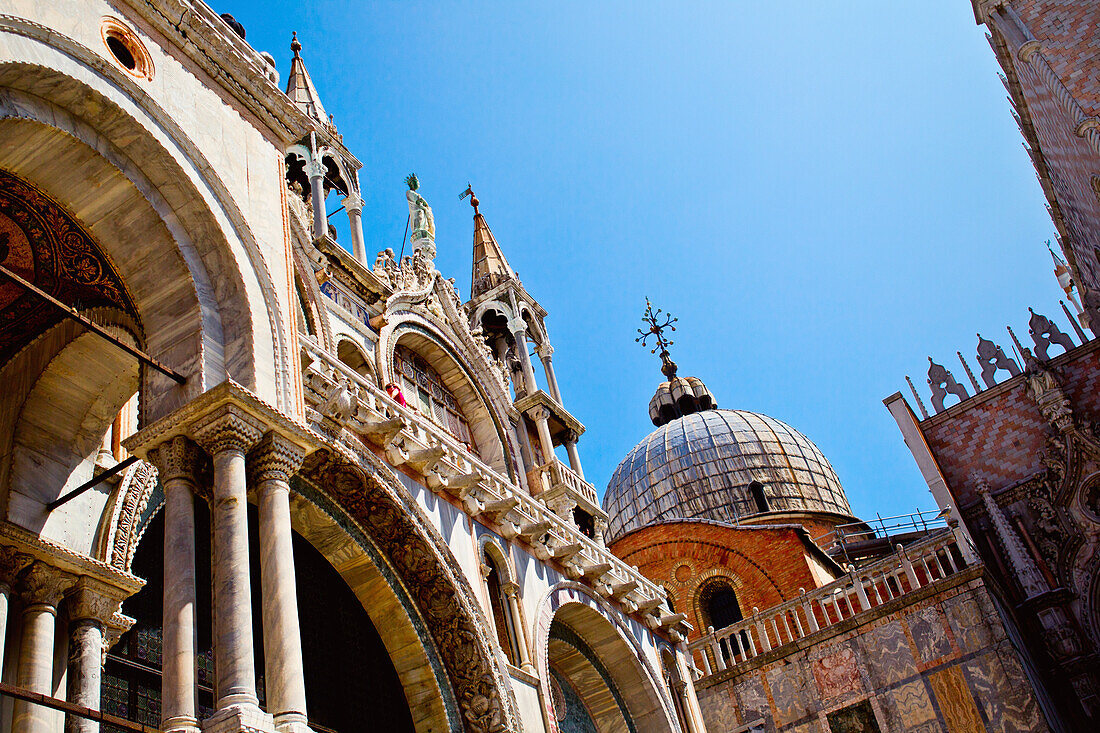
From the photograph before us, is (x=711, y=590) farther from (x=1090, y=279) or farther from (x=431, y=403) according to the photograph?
(x=431, y=403)

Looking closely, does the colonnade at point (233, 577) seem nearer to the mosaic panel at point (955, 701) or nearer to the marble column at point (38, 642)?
Answer: the marble column at point (38, 642)

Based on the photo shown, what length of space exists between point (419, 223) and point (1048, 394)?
1528 cm

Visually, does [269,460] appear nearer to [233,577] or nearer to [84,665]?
[233,577]

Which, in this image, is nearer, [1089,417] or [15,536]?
[15,536]

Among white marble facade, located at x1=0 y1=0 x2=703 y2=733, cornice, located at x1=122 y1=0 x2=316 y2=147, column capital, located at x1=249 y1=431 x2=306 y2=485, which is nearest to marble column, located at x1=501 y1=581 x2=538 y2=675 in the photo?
white marble facade, located at x1=0 y1=0 x2=703 y2=733

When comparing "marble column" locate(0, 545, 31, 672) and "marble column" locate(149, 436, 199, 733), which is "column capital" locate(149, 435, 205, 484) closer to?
"marble column" locate(149, 436, 199, 733)

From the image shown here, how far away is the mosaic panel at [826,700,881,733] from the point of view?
18.0 metres

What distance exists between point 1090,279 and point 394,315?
18.5 meters

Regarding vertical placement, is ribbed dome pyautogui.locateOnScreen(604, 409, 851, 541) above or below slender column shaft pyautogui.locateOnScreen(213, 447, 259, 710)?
above

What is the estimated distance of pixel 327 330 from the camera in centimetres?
1488

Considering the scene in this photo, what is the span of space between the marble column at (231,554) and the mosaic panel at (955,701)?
1349cm

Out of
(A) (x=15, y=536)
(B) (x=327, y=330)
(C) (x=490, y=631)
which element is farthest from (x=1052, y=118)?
(A) (x=15, y=536)

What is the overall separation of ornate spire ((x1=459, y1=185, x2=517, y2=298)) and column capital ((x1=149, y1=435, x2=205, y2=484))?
13.2 meters

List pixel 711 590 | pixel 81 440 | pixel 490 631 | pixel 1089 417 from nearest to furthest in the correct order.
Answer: pixel 81 440 < pixel 490 631 < pixel 1089 417 < pixel 711 590
